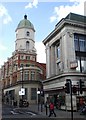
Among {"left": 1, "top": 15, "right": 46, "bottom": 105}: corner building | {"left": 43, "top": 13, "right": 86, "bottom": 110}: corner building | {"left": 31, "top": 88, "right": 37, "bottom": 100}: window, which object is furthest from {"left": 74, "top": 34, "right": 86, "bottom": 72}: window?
{"left": 31, "top": 88, "right": 37, "bottom": 100}: window

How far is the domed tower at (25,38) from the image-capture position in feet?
236

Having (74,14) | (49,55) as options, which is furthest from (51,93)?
(74,14)

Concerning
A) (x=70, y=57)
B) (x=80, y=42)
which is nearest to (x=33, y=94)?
(x=80, y=42)

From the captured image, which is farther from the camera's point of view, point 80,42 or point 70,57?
point 80,42

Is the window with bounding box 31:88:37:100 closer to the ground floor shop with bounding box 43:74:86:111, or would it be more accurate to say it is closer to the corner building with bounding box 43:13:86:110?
the ground floor shop with bounding box 43:74:86:111

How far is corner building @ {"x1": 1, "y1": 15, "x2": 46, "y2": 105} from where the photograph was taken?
61719 millimetres

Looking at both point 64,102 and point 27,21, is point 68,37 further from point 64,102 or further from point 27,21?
point 27,21

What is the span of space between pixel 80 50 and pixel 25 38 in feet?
117

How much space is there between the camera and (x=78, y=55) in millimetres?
38500

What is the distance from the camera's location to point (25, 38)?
238 feet

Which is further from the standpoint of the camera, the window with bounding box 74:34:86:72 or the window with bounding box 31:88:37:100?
the window with bounding box 31:88:37:100

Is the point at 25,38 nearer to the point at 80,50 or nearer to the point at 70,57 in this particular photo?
the point at 80,50

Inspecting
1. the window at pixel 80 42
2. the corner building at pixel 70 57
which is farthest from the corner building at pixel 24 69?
the window at pixel 80 42

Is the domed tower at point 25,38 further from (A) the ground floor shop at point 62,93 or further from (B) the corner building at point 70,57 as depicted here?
(B) the corner building at point 70,57
